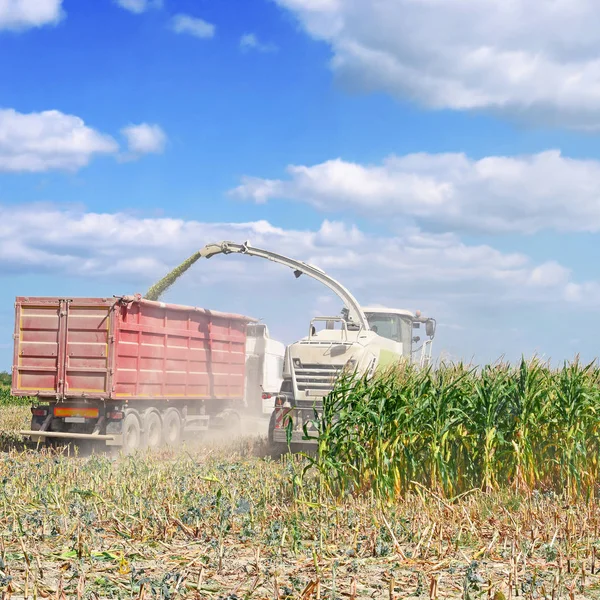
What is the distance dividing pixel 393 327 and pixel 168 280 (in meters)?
6.24

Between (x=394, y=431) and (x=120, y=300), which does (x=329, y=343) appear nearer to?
(x=120, y=300)

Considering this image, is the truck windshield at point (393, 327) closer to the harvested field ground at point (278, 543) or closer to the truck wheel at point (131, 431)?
the truck wheel at point (131, 431)

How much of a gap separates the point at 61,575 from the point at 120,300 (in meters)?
11.0

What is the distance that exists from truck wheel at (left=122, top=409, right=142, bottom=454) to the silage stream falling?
160 inches

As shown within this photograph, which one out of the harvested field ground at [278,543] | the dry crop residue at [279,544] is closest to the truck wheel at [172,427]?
the harvested field ground at [278,543]

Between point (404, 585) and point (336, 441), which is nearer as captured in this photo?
point (404, 585)

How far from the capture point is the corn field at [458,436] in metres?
11.0

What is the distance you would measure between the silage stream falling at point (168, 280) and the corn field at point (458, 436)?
10742 millimetres

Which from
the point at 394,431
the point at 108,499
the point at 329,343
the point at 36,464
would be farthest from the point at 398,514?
the point at 329,343

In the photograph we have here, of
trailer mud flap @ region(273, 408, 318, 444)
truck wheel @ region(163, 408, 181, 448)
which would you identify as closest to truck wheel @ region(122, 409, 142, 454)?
truck wheel @ region(163, 408, 181, 448)

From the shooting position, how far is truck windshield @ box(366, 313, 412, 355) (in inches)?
745

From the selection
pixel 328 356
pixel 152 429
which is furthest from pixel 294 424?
pixel 152 429

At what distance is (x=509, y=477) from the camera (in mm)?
11273

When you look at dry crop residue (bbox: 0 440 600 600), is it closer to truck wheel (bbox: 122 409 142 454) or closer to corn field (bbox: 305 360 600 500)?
corn field (bbox: 305 360 600 500)
